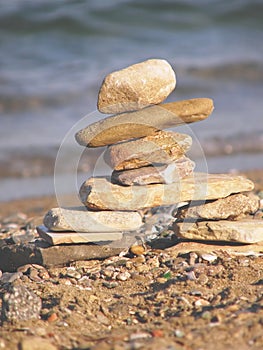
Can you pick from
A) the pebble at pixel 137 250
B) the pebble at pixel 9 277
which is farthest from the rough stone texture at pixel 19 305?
the pebble at pixel 137 250

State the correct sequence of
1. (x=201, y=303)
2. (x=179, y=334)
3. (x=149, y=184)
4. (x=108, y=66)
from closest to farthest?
1. (x=179, y=334)
2. (x=201, y=303)
3. (x=149, y=184)
4. (x=108, y=66)

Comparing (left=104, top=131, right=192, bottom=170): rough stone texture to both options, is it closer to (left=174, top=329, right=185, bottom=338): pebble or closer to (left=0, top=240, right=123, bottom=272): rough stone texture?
(left=0, top=240, right=123, bottom=272): rough stone texture

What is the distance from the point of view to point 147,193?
5.04 metres

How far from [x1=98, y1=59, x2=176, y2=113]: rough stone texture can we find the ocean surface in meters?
4.62

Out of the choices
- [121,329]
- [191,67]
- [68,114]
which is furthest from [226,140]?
[121,329]

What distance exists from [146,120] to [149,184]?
19.4 inches

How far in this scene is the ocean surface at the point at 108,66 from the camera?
36.8ft

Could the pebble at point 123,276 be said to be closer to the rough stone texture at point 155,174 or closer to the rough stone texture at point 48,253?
the rough stone texture at point 48,253

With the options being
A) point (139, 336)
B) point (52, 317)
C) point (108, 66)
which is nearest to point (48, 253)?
point (52, 317)

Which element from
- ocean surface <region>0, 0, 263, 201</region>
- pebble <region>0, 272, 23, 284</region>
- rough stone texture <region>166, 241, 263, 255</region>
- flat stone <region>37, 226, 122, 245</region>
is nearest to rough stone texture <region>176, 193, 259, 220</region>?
rough stone texture <region>166, 241, 263, 255</region>

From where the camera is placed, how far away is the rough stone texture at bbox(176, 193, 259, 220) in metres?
5.12

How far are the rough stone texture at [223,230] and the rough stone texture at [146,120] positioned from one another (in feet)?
2.59

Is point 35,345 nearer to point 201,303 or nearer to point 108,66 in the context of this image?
point 201,303

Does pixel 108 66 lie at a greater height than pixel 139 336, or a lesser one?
greater
